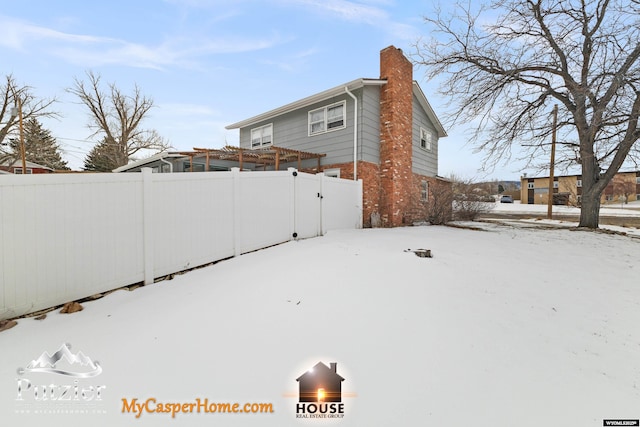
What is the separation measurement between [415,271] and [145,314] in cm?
359

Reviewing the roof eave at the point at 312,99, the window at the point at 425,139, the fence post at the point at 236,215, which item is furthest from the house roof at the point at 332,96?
the fence post at the point at 236,215

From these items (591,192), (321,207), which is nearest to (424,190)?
(591,192)

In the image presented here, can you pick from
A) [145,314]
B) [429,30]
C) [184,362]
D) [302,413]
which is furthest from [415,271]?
[429,30]

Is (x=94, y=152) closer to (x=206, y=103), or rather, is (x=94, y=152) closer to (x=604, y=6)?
(x=206, y=103)

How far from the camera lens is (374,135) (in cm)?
1034

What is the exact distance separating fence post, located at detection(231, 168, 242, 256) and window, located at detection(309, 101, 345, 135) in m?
6.58

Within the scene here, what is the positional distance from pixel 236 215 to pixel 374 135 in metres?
7.24

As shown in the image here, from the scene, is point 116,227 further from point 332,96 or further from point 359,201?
point 332,96

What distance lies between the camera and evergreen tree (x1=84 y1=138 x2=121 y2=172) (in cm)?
2314

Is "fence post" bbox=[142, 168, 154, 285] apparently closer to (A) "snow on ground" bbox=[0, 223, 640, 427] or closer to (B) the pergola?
(A) "snow on ground" bbox=[0, 223, 640, 427]

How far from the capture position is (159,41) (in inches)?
383

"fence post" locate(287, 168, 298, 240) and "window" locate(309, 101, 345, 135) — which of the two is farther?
"window" locate(309, 101, 345, 135)

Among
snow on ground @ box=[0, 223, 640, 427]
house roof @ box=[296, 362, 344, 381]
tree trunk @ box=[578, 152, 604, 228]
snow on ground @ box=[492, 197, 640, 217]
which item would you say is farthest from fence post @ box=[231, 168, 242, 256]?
snow on ground @ box=[492, 197, 640, 217]

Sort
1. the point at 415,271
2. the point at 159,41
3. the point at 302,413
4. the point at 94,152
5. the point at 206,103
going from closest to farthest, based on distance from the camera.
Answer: the point at 302,413, the point at 415,271, the point at 159,41, the point at 206,103, the point at 94,152
